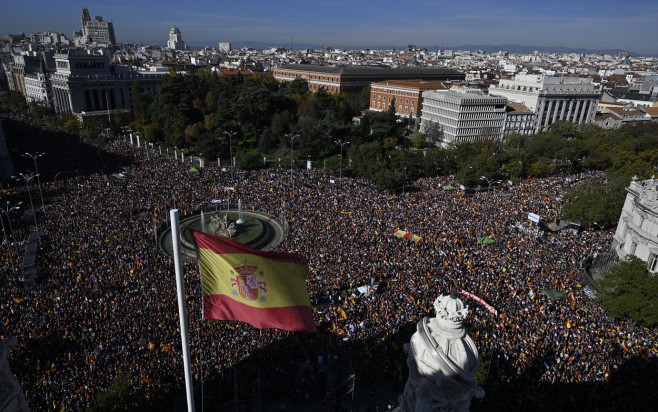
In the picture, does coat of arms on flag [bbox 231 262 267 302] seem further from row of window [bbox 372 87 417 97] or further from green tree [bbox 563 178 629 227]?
row of window [bbox 372 87 417 97]

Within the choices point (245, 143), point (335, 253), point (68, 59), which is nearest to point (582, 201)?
point (335, 253)

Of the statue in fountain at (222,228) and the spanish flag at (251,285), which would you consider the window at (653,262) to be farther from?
the statue in fountain at (222,228)

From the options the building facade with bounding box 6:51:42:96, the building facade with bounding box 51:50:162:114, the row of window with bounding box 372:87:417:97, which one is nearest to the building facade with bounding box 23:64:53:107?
the building facade with bounding box 51:50:162:114

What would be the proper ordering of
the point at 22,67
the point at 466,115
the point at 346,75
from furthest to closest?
the point at 22,67, the point at 346,75, the point at 466,115

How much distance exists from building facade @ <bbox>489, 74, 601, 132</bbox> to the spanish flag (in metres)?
78.4

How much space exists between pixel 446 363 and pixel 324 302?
17.0m

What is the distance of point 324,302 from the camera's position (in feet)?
74.8

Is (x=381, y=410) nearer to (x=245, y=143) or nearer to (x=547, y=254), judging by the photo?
(x=547, y=254)

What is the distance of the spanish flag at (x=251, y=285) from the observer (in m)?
8.79

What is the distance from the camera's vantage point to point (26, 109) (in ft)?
276

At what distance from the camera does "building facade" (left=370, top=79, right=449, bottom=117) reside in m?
81.7

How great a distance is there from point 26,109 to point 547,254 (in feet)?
313

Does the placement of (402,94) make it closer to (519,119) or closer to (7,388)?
(519,119)

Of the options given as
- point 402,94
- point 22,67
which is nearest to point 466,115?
point 402,94
